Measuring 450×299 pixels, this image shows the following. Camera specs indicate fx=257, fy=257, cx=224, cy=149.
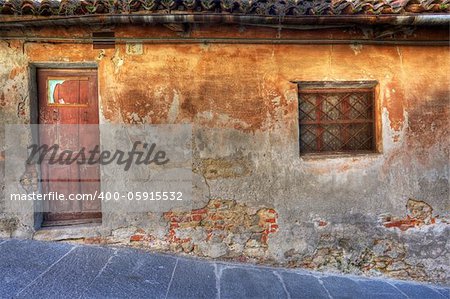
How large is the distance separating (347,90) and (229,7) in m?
1.87

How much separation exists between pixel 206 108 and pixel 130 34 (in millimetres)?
1286

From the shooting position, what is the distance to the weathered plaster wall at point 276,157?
3160mm

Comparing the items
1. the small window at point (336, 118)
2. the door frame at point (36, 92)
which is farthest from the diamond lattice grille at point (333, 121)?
the door frame at point (36, 92)

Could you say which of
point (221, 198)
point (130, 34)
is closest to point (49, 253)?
Answer: point (221, 198)

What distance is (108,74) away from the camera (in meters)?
3.15

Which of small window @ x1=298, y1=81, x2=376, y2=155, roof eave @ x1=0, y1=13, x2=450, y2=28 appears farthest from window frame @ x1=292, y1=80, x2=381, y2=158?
roof eave @ x1=0, y1=13, x2=450, y2=28

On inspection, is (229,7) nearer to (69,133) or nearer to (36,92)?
(69,133)

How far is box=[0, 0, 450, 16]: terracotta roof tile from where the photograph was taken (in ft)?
8.93

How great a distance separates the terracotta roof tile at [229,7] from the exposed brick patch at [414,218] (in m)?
2.34

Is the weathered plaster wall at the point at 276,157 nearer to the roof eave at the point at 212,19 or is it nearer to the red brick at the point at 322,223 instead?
the red brick at the point at 322,223

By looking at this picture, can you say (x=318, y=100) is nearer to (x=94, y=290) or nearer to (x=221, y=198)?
(x=221, y=198)

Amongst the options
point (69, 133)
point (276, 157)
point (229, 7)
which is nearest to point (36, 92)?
point (69, 133)

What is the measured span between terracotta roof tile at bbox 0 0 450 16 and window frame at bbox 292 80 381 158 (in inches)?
32.4

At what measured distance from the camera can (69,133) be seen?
3242mm
